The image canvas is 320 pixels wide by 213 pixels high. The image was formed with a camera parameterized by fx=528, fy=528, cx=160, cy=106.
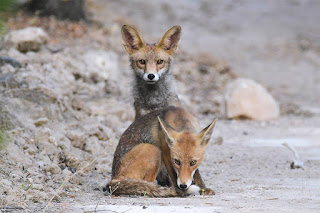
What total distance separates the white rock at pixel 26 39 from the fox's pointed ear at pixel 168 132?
23.5 feet

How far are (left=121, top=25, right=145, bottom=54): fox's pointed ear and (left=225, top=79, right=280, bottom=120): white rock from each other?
4.86 meters

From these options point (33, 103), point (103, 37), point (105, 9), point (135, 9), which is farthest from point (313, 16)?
point (33, 103)

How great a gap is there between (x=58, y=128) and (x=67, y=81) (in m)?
3.11

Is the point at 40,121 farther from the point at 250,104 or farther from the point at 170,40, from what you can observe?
the point at 250,104

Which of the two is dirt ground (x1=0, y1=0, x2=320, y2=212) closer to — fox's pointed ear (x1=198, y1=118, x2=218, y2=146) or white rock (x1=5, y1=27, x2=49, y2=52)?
white rock (x1=5, y1=27, x2=49, y2=52)

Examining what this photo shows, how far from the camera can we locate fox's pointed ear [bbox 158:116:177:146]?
604 cm

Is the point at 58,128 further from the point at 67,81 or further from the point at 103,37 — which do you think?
the point at 103,37

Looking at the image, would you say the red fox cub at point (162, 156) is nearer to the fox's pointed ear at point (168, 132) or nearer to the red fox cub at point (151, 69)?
the fox's pointed ear at point (168, 132)

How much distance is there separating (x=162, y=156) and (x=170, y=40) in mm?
2829

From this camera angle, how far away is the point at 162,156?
6.30m

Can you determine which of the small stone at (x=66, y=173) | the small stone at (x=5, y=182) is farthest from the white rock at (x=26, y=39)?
the small stone at (x=5, y=182)

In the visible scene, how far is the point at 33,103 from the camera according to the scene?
9219mm

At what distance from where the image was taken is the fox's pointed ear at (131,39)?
27.6 feet

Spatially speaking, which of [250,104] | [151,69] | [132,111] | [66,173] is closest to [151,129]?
[66,173]
